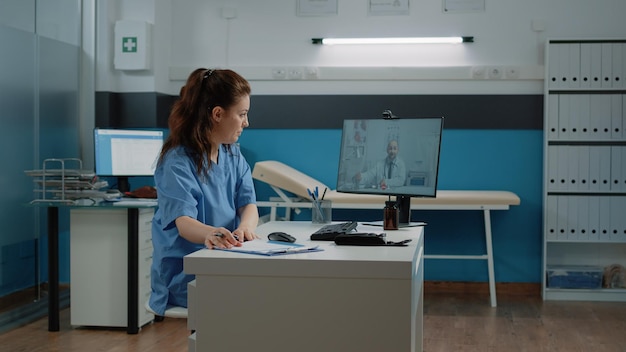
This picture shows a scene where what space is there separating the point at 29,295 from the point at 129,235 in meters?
0.91

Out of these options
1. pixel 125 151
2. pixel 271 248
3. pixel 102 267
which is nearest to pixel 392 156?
pixel 271 248

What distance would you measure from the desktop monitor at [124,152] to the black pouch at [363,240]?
2.48 metres

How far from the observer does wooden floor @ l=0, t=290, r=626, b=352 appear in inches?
160

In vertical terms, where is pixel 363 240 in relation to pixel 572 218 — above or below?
above

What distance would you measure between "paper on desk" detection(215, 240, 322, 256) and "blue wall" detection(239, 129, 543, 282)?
3032 mm

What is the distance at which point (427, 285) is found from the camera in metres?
5.52

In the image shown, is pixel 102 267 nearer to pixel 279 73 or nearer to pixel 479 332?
pixel 279 73

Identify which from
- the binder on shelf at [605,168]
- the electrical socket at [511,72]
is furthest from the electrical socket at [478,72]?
the binder on shelf at [605,168]

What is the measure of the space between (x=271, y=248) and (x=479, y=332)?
235 cm

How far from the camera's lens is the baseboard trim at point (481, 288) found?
17.8 ft

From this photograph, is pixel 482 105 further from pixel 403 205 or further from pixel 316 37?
pixel 403 205

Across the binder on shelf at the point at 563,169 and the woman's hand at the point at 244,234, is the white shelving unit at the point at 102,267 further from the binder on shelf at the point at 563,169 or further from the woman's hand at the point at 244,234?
the binder on shelf at the point at 563,169

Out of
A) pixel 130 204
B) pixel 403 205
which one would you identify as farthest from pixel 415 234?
pixel 130 204

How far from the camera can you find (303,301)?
2.20 metres
